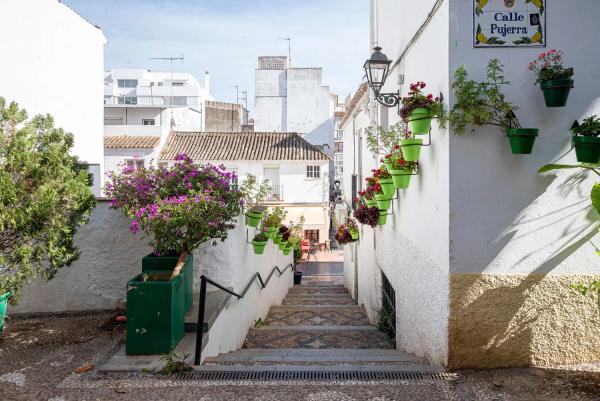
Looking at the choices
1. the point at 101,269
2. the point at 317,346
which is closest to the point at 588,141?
the point at 317,346

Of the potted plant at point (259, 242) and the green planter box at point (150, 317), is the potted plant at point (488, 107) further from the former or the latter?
the potted plant at point (259, 242)

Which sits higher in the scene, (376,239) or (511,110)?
(511,110)

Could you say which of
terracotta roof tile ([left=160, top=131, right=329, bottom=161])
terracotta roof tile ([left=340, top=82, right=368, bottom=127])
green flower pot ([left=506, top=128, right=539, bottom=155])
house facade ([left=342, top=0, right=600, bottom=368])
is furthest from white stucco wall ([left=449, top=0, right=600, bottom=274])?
terracotta roof tile ([left=160, top=131, right=329, bottom=161])

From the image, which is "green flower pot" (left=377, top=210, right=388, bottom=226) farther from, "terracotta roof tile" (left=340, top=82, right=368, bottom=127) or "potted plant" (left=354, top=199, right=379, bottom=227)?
"terracotta roof tile" (left=340, top=82, right=368, bottom=127)

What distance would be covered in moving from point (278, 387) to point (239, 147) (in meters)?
28.0

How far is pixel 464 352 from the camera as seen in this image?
4930 millimetres

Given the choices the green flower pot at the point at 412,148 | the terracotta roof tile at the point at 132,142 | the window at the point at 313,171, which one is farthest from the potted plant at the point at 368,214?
the terracotta roof tile at the point at 132,142

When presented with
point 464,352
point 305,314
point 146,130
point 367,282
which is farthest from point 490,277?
point 146,130

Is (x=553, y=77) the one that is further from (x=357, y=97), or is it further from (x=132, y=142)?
(x=132, y=142)

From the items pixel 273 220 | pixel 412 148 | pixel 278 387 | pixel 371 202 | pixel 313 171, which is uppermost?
pixel 313 171

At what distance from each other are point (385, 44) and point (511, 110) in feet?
17.1

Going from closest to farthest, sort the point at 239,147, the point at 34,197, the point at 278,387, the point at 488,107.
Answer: the point at 278,387 → the point at 488,107 → the point at 34,197 → the point at 239,147

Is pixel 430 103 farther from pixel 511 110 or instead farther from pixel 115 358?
pixel 115 358

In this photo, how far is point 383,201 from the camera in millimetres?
8078
